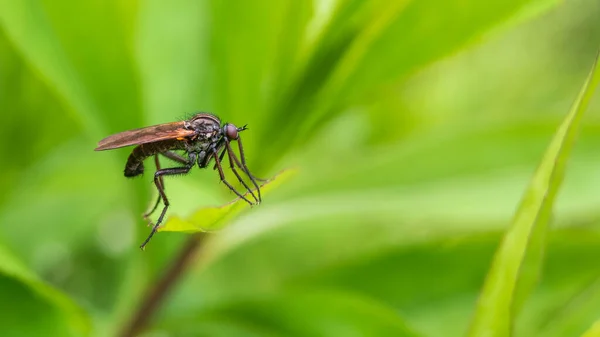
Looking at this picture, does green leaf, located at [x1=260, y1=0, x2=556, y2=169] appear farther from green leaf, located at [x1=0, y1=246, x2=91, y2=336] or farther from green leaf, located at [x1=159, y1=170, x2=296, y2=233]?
green leaf, located at [x1=0, y1=246, x2=91, y2=336]

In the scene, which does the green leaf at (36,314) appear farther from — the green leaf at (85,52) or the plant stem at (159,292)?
the green leaf at (85,52)

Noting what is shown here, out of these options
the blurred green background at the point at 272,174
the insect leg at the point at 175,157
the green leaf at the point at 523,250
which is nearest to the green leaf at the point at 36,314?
the blurred green background at the point at 272,174

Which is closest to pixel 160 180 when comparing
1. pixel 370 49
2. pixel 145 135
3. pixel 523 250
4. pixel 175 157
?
pixel 145 135

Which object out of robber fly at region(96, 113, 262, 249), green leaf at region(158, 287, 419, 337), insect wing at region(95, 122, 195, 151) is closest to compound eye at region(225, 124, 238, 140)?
robber fly at region(96, 113, 262, 249)

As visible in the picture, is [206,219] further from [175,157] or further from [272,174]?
[175,157]

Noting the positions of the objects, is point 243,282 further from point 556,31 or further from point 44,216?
point 556,31

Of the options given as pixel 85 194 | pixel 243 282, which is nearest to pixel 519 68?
pixel 243 282
